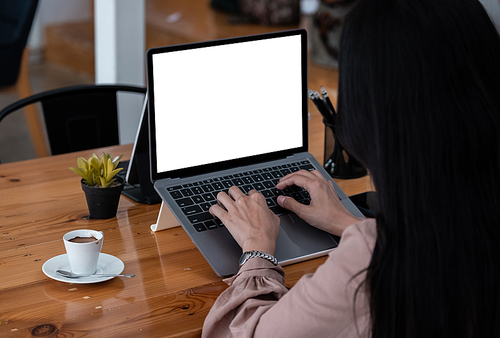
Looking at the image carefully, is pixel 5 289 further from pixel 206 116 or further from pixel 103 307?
pixel 206 116

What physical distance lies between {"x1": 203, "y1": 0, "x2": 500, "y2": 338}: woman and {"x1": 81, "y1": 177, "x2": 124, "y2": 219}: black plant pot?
525mm

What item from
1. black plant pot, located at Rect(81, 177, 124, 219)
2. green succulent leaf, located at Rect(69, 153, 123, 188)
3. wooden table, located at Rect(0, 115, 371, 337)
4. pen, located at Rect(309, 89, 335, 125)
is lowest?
wooden table, located at Rect(0, 115, 371, 337)

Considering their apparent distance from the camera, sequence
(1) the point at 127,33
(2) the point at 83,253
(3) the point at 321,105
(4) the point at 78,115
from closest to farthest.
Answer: (2) the point at 83,253, (3) the point at 321,105, (4) the point at 78,115, (1) the point at 127,33

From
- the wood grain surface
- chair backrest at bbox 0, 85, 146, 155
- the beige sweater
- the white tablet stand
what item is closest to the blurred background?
chair backrest at bbox 0, 85, 146, 155

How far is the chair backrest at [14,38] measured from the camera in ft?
8.29

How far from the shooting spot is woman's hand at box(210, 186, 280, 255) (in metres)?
0.87

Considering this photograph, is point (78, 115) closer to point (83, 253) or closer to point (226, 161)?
point (226, 161)

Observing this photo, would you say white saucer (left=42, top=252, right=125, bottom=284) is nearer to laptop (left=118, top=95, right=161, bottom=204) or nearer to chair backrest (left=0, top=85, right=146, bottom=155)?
laptop (left=118, top=95, right=161, bottom=204)

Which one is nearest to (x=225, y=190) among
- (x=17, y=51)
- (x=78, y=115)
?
(x=78, y=115)

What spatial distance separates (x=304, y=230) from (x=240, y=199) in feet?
0.45

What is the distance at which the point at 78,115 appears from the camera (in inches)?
62.2

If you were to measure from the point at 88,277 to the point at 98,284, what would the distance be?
0.06 ft

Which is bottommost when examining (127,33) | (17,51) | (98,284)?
(98,284)

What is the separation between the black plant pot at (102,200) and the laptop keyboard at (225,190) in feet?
0.37
